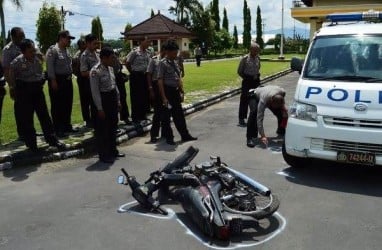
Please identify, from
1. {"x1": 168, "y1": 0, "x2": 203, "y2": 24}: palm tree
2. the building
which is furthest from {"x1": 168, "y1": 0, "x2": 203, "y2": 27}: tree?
the building

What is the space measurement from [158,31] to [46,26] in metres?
15.7

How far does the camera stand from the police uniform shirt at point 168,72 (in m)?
8.54

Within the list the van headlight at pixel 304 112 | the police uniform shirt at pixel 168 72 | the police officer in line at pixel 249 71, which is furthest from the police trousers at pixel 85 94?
the van headlight at pixel 304 112

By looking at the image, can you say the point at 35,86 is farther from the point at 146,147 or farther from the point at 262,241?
the point at 262,241

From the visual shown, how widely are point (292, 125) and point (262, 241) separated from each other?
2.27 meters

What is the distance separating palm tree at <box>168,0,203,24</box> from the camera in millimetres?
56906

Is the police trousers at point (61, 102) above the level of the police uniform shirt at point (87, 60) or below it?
below

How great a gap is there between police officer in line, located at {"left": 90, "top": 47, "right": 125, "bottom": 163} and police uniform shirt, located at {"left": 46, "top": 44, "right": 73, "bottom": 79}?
1.52m

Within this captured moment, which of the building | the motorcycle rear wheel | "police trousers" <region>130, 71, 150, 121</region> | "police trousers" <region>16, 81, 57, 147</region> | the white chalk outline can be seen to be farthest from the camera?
the building

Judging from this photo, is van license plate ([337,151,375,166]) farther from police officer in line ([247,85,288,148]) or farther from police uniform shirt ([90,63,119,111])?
police uniform shirt ([90,63,119,111])

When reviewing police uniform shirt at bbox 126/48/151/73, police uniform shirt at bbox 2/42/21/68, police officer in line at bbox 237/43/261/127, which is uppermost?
police uniform shirt at bbox 2/42/21/68

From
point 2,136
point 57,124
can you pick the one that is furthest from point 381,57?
point 2,136

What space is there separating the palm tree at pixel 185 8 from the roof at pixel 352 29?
166ft

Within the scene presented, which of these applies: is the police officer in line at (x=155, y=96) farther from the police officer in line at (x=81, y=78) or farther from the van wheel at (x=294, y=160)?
the van wheel at (x=294, y=160)
